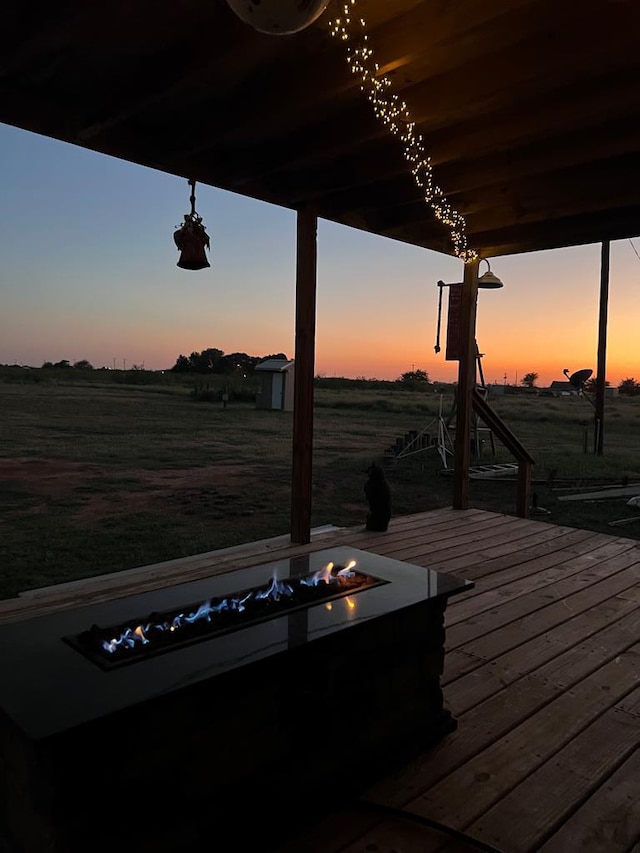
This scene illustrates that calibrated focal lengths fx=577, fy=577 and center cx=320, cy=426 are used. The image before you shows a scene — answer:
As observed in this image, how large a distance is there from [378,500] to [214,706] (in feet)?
10.0

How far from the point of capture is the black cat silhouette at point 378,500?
4.23 metres

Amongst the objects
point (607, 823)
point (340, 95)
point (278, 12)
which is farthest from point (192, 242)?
point (607, 823)

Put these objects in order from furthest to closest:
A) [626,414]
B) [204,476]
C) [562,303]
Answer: [626,414] < [562,303] < [204,476]

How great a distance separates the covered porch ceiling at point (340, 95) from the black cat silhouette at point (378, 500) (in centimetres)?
192

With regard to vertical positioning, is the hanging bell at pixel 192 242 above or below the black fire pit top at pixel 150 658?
above

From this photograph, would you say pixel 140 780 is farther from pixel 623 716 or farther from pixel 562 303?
pixel 562 303

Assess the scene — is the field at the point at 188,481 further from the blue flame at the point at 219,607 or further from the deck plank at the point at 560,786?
the deck plank at the point at 560,786

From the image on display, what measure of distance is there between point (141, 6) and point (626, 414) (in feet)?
88.4

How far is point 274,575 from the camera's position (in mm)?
1903

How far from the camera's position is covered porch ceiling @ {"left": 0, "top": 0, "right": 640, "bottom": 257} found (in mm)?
1945

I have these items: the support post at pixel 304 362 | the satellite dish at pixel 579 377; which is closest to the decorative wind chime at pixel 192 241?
the support post at pixel 304 362

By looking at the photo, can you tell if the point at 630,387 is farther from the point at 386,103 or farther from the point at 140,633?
the point at 140,633

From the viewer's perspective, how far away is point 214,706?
1.27m

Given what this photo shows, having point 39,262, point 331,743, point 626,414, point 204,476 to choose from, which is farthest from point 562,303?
point 626,414
